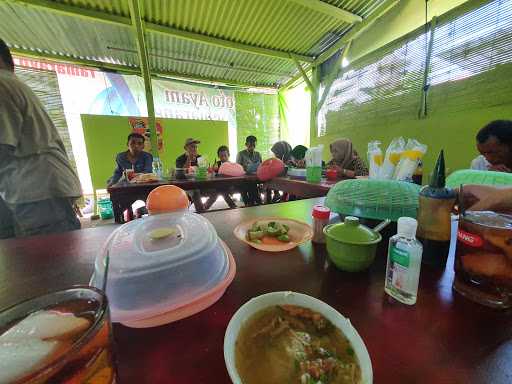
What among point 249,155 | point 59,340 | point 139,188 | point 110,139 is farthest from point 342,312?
point 110,139

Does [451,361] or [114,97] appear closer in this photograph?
[451,361]

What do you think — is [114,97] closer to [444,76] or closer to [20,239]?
[20,239]

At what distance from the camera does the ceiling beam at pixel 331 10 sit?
9.40 feet

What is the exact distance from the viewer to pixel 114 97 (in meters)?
4.75

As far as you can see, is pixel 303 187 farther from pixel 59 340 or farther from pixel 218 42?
pixel 218 42

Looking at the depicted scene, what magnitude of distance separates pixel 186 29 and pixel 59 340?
432cm

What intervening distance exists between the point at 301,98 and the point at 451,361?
19.8ft

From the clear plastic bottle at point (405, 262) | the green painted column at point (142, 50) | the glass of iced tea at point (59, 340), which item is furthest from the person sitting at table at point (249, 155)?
the glass of iced tea at point (59, 340)

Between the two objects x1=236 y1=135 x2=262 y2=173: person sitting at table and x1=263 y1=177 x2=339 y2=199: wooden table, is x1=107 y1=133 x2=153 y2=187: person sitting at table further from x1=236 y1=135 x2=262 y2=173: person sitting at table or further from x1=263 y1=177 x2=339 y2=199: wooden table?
x1=263 y1=177 x2=339 y2=199: wooden table

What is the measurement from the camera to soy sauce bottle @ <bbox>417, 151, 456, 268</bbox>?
505 mm

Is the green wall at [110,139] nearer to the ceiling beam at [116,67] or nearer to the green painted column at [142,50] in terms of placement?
the ceiling beam at [116,67]

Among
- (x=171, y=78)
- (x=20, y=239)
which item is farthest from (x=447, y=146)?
(x=171, y=78)

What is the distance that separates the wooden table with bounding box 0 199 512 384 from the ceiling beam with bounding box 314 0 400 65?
3900 millimetres

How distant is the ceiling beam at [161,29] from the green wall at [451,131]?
2420 mm
